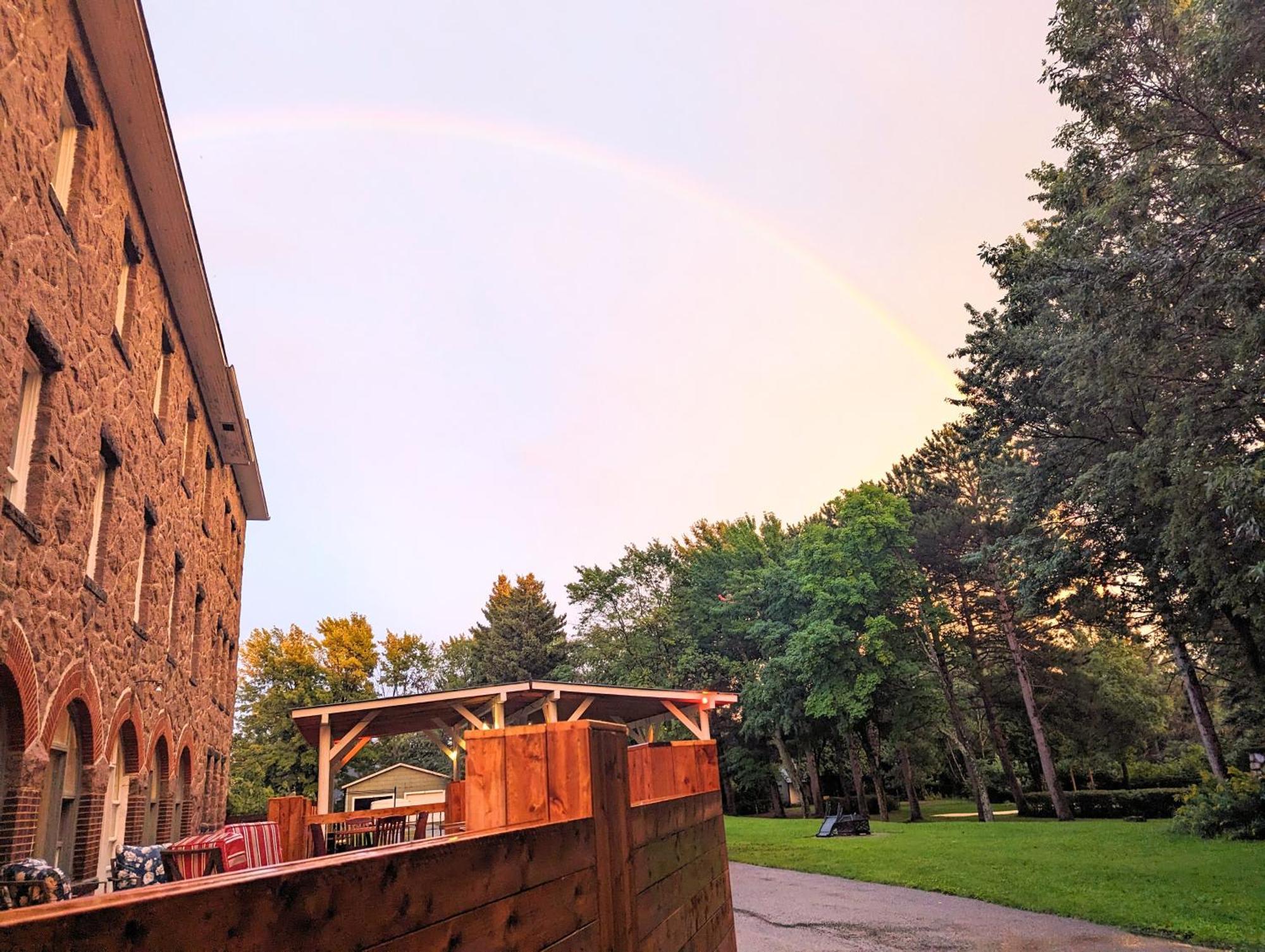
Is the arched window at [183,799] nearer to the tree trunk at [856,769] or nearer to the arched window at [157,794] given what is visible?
the arched window at [157,794]

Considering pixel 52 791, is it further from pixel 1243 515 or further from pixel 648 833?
pixel 1243 515

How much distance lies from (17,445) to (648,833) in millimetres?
6229

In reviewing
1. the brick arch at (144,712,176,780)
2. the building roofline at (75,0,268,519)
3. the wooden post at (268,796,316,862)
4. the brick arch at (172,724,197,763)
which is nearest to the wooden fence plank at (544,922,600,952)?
the wooden post at (268,796,316,862)

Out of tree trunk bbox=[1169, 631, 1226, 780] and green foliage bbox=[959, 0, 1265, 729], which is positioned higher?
green foliage bbox=[959, 0, 1265, 729]

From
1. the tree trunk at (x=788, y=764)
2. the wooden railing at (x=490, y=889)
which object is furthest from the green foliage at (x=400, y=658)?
the wooden railing at (x=490, y=889)

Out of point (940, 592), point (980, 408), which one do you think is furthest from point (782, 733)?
point (980, 408)

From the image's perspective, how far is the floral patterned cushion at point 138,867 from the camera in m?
6.45

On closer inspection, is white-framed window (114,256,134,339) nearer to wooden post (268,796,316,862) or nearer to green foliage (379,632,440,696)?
wooden post (268,796,316,862)

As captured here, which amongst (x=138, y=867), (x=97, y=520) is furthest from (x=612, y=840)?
(x=97, y=520)

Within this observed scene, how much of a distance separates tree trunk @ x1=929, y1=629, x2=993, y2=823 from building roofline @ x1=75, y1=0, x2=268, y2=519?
1120 inches

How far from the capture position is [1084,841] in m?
20.8

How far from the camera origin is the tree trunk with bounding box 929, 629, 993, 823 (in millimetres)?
31906

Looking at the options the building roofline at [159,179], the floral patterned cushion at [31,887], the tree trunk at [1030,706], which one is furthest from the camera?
the tree trunk at [1030,706]

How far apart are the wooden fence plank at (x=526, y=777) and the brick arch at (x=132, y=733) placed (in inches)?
335
